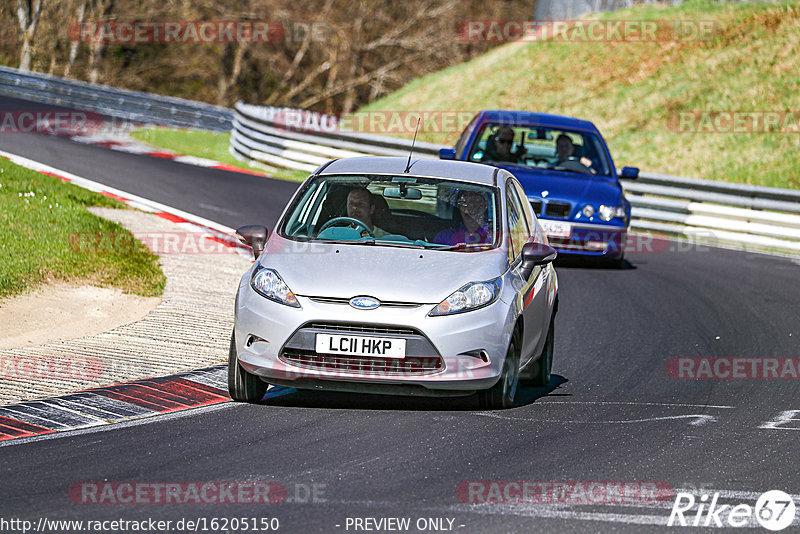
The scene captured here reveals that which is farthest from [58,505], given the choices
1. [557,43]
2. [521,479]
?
[557,43]

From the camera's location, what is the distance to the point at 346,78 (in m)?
49.6

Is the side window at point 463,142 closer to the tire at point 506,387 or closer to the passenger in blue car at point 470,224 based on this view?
the passenger in blue car at point 470,224

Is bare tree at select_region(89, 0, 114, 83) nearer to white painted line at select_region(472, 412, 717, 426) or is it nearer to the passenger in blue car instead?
the passenger in blue car

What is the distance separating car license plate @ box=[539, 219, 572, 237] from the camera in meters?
15.2

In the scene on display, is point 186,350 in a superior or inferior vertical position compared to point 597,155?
inferior

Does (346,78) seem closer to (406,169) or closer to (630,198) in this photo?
(630,198)

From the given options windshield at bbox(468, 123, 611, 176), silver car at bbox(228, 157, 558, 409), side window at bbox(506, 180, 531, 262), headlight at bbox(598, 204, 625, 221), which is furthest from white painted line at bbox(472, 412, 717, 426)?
windshield at bbox(468, 123, 611, 176)

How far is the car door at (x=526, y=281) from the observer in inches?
331

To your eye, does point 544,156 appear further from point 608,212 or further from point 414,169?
point 414,169

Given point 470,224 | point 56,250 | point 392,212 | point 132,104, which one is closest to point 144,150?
point 132,104

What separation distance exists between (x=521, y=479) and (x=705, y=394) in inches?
129

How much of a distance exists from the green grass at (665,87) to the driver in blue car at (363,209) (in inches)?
742

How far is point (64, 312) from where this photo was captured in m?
10.9

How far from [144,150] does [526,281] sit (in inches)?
750
